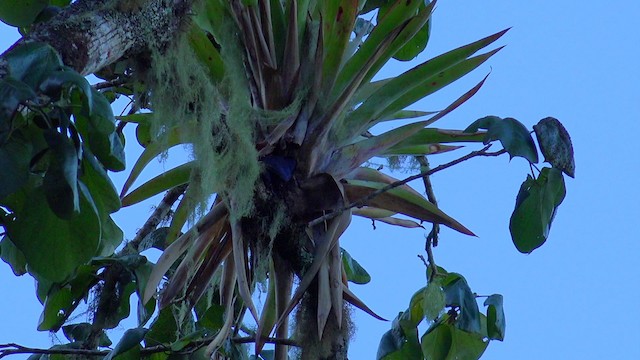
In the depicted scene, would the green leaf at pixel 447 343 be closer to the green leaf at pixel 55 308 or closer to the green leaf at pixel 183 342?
the green leaf at pixel 183 342

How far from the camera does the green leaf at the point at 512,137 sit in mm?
1708

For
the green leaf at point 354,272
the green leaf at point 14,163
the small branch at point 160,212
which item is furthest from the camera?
the green leaf at point 354,272

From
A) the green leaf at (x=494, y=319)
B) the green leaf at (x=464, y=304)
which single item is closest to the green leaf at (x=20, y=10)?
the green leaf at (x=464, y=304)

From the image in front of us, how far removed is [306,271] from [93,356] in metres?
0.46

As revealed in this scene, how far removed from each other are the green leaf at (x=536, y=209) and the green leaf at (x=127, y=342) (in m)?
0.77

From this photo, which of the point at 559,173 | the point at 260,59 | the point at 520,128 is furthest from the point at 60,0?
Answer: the point at 559,173

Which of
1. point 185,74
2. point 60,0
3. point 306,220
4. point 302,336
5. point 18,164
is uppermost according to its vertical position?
point 60,0

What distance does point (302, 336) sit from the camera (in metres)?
1.77

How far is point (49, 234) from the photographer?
1.34 meters

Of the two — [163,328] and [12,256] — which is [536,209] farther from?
[12,256]

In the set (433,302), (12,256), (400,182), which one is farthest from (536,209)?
(12,256)

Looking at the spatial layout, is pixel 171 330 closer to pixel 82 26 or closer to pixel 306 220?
pixel 306 220

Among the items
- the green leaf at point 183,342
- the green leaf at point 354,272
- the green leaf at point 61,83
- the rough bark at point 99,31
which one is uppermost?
the green leaf at point 354,272

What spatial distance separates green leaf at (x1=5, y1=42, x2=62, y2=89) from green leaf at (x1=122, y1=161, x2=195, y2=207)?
87 cm
